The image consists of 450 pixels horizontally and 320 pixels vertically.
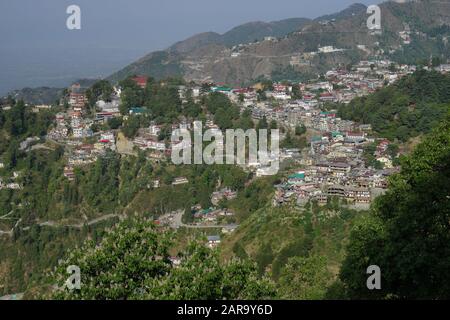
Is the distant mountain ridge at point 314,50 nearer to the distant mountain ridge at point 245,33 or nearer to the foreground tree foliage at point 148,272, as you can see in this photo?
the distant mountain ridge at point 245,33

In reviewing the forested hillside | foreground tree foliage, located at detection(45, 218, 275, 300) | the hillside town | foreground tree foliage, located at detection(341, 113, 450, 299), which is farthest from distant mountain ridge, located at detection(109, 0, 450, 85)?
foreground tree foliage, located at detection(45, 218, 275, 300)

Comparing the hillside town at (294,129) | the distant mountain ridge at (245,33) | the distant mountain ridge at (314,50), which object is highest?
the distant mountain ridge at (245,33)

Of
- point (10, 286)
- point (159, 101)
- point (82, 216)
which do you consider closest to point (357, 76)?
point (159, 101)

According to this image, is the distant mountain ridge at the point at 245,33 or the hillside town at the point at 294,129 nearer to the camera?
the hillside town at the point at 294,129

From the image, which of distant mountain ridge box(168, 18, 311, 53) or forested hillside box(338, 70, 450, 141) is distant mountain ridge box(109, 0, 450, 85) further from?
forested hillside box(338, 70, 450, 141)

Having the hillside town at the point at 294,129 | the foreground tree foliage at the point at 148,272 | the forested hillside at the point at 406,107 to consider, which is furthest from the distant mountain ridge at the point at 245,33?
the foreground tree foliage at the point at 148,272

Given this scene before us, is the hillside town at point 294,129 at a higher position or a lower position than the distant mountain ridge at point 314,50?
lower
